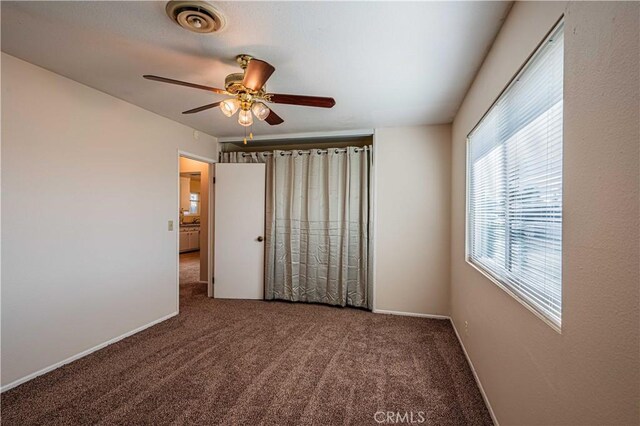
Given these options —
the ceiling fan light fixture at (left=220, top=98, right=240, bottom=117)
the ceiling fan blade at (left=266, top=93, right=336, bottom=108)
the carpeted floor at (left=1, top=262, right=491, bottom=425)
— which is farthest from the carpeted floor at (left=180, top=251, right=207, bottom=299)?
the ceiling fan blade at (left=266, top=93, right=336, bottom=108)

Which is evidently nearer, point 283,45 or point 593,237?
point 593,237

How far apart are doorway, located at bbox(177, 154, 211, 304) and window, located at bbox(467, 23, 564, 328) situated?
341 centimetres

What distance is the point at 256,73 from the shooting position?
5.71 ft

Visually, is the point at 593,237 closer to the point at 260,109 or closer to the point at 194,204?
the point at 260,109

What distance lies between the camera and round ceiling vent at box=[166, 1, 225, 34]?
4.80 ft

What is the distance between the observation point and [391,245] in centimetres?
361

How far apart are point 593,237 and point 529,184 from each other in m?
0.60

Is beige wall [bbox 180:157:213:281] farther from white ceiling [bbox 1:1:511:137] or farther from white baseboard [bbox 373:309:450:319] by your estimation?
white baseboard [bbox 373:309:450:319]

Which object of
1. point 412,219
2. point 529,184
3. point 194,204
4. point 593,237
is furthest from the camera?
point 194,204

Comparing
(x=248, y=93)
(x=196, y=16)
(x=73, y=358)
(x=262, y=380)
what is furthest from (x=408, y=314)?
(x=196, y=16)

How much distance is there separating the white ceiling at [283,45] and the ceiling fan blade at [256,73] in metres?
0.22

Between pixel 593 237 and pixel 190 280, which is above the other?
pixel 593 237

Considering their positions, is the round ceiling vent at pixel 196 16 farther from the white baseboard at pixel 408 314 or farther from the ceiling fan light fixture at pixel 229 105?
the white baseboard at pixel 408 314

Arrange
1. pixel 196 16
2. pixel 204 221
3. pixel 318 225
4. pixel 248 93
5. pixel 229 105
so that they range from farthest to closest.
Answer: pixel 204 221 < pixel 318 225 < pixel 229 105 < pixel 248 93 < pixel 196 16
